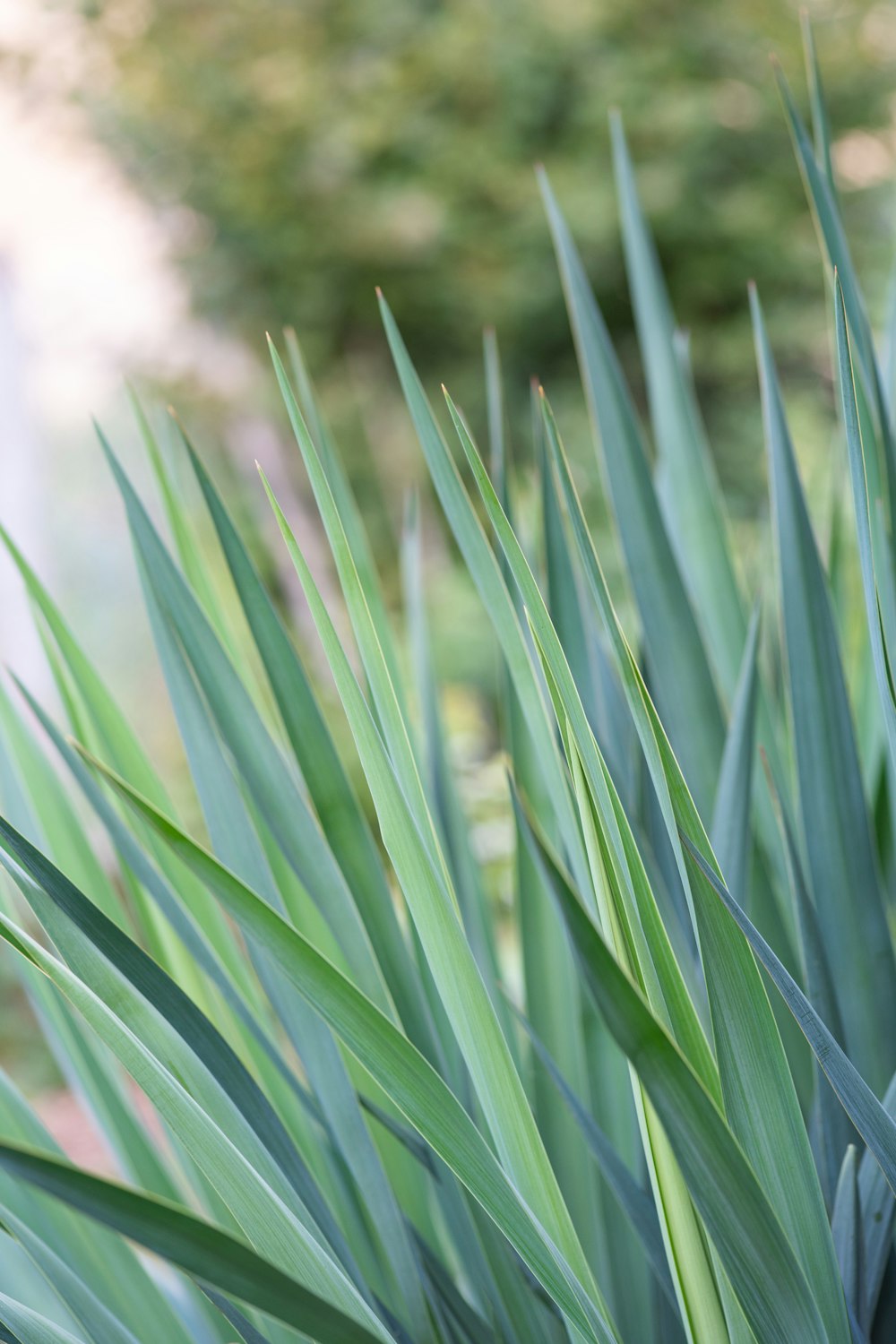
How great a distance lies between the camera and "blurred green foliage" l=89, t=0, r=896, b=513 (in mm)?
3631

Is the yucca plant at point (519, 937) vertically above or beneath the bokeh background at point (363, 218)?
beneath

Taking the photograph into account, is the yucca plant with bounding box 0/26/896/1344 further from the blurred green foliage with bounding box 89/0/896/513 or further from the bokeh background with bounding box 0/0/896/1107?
the blurred green foliage with bounding box 89/0/896/513

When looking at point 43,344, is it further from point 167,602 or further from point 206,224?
point 167,602

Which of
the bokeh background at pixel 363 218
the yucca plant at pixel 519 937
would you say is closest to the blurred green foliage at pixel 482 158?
the bokeh background at pixel 363 218

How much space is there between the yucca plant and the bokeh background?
8.96 feet

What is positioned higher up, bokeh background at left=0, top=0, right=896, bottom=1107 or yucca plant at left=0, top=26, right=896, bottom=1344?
bokeh background at left=0, top=0, right=896, bottom=1107

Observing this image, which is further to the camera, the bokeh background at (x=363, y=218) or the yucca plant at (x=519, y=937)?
the bokeh background at (x=363, y=218)

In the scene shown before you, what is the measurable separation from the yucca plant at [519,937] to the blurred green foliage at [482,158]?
3403mm

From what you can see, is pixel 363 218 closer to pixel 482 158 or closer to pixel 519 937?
pixel 482 158

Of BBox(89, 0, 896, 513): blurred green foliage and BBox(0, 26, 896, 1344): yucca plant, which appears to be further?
BBox(89, 0, 896, 513): blurred green foliage

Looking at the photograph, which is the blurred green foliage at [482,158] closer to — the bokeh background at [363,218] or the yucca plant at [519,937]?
the bokeh background at [363,218]

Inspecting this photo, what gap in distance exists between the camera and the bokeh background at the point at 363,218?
11.6 ft

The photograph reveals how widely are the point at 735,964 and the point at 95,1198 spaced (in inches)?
5.5

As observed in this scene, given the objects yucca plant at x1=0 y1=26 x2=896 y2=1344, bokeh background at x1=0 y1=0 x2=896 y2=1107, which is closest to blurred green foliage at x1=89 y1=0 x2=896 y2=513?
bokeh background at x1=0 y1=0 x2=896 y2=1107
